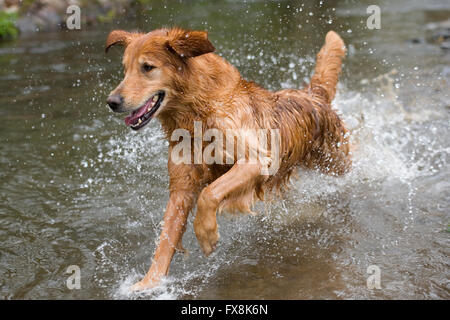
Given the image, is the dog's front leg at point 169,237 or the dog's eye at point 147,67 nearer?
the dog's eye at point 147,67

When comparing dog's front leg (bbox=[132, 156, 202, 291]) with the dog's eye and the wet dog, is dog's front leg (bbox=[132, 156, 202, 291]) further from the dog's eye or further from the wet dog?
the dog's eye

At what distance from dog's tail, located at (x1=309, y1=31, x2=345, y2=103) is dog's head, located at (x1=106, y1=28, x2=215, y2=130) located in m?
1.87

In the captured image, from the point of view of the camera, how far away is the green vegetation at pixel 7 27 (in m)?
13.8

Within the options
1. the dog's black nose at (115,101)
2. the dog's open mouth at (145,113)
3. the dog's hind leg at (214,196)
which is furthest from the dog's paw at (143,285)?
the dog's black nose at (115,101)

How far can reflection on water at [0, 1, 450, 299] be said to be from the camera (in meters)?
3.94

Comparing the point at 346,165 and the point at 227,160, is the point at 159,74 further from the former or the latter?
the point at 346,165

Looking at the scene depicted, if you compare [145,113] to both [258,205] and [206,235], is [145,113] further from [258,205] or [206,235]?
[258,205]

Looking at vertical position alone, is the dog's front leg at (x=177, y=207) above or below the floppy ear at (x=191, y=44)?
below

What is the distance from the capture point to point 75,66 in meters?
10.7

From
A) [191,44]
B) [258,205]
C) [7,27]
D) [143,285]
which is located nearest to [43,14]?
[7,27]

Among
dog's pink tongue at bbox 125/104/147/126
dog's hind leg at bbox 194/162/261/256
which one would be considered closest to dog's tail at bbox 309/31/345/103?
dog's hind leg at bbox 194/162/261/256

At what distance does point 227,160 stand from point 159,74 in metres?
0.86

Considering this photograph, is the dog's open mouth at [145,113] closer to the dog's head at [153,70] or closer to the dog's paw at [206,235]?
the dog's head at [153,70]

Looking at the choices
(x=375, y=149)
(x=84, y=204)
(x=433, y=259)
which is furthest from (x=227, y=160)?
(x=375, y=149)
